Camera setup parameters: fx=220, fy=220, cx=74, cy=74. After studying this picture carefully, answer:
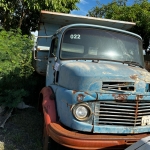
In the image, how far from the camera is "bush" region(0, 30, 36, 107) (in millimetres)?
5523

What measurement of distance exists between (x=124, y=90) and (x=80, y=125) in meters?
0.76

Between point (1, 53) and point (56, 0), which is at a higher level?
point (56, 0)

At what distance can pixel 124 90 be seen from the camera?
2975mm

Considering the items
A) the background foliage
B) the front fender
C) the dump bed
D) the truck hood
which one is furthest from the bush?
the truck hood

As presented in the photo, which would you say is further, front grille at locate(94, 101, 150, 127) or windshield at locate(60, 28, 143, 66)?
windshield at locate(60, 28, 143, 66)

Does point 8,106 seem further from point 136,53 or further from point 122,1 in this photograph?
point 122,1

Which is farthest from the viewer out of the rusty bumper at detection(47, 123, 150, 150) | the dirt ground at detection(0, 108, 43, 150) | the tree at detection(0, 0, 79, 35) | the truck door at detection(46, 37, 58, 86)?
the tree at detection(0, 0, 79, 35)

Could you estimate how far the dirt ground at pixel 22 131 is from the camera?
4.17m

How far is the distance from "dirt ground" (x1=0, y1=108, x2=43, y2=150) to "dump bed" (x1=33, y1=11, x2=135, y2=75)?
1216 millimetres

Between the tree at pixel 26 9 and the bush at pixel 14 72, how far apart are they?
9.98ft

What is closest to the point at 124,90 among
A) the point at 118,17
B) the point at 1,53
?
the point at 1,53

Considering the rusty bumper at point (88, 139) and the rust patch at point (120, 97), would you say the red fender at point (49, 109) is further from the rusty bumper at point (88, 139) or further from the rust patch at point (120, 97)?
the rust patch at point (120, 97)

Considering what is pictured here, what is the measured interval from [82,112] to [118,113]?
483 millimetres

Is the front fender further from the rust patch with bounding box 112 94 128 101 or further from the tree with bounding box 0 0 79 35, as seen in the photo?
the tree with bounding box 0 0 79 35
